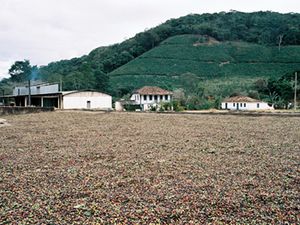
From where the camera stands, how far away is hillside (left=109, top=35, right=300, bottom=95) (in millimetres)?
55219

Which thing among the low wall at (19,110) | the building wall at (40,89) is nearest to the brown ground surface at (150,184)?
the low wall at (19,110)

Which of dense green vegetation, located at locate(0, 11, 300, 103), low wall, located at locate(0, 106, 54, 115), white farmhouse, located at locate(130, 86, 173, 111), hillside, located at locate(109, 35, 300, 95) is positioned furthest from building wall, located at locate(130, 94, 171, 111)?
low wall, located at locate(0, 106, 54, 115)

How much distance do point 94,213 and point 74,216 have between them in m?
0.22

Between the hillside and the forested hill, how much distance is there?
4.12 m

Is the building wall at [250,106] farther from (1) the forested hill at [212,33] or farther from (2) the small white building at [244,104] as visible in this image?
(1) the forested hill at [212,33]

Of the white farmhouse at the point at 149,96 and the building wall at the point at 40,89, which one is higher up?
the building wall at the point at 40,89

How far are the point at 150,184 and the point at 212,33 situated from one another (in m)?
80.5

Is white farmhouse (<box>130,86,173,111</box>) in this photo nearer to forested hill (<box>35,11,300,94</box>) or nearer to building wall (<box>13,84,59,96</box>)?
building wall (<box>13,84,59,96</box>)

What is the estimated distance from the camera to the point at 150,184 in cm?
433

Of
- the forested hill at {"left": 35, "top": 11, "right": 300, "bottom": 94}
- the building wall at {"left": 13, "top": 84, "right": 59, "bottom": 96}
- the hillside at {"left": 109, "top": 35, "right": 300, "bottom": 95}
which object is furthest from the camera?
the forested hill at {"left": 35, "top": 11, "right": 300, "bottom": 94}

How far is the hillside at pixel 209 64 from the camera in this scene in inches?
2174

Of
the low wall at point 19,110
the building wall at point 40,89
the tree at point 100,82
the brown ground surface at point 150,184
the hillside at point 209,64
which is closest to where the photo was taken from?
the brown ground surface at point 150,184

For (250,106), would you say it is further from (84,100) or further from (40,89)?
(40,89)

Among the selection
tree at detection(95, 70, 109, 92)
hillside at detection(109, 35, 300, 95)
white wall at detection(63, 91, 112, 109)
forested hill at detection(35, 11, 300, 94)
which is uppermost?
forested hill at detection(35, 11, 300, 94)
